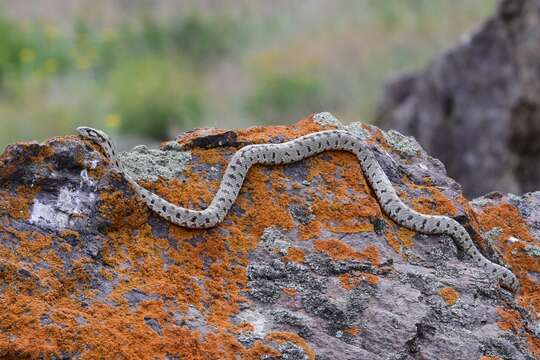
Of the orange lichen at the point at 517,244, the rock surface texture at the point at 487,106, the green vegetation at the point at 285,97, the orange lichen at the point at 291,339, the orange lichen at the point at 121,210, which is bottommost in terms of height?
the orange lichen at the point at 291,339

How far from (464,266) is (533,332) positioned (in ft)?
2.25

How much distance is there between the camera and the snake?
21.3ft

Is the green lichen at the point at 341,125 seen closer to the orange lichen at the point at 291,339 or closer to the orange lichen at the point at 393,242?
the orange lichen at the point at 393,242

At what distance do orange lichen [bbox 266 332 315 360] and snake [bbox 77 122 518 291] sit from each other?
1073 millimetres

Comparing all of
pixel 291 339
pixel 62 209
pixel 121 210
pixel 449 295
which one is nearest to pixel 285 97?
pixel 449 295

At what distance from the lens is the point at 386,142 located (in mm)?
8031

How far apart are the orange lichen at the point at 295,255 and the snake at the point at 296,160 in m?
0.56

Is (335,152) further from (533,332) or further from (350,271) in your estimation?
(533,332)

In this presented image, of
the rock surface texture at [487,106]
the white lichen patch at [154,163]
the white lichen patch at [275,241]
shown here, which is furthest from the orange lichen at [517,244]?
the rock surface texture at [487,106]

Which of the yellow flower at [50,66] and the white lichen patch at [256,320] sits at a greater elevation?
the yellow flower at [50,66]

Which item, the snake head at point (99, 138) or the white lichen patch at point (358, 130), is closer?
the snake head at point (99, 138)

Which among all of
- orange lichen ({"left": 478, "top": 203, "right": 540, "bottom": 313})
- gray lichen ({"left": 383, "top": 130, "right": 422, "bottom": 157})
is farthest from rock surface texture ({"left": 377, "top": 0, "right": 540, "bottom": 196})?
gray lichen ({"left": 383, "top": 130, "right": 422, "bottom": 157})

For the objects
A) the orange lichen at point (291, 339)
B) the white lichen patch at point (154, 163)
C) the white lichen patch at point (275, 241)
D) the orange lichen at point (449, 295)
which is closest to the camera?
the orange lichen at point (291, 339)

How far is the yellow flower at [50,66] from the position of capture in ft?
71.6
